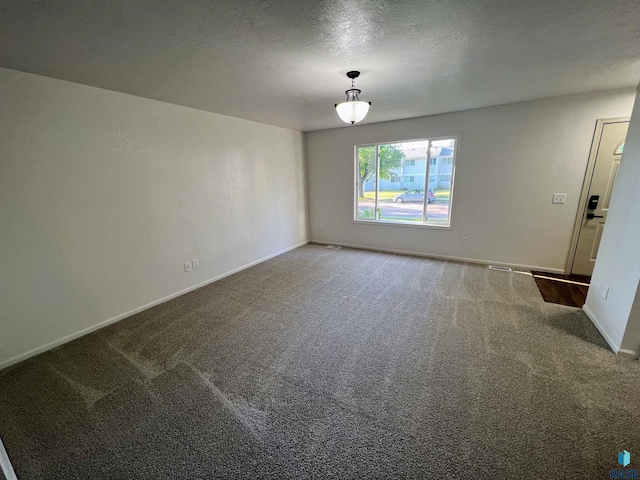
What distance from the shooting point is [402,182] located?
468cm

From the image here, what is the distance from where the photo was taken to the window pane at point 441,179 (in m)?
4.12

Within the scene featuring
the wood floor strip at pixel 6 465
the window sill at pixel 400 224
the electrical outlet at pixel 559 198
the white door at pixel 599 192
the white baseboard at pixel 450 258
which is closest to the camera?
the wood floor strip at pixel 6 465

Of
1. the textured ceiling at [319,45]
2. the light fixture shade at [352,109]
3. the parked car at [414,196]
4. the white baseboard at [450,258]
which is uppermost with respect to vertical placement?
the textured ceiling at [319,45]

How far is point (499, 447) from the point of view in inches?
54.1

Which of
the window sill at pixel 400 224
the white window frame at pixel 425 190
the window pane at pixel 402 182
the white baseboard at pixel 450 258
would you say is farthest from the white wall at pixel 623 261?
the window pane at pixel 402 182

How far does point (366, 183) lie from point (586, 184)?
3145mm

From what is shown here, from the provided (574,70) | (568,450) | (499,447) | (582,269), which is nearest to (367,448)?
(499,447)

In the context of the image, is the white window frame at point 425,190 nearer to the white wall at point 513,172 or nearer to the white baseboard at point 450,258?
the white wall at point 513,172

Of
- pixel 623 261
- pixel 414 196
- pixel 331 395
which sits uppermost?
pixel 414 196

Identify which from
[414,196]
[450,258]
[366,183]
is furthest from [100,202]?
[450,258]

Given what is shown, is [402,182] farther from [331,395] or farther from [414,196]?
[331,395]

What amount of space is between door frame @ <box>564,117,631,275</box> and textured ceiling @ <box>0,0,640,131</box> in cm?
41

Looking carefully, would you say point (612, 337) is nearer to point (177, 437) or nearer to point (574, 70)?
point (574, 70)

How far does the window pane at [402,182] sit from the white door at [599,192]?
2.11 meters
